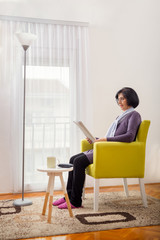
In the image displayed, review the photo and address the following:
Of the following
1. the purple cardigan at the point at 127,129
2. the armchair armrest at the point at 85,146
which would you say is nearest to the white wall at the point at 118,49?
the armchair armrest at the point at 85,146

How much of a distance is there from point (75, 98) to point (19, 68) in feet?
2.66

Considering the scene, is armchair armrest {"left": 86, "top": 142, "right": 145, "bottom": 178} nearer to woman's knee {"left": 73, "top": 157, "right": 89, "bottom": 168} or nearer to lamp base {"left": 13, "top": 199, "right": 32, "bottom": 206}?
woman's knee {"left": 73, "top": 157, "right": 89, "bottom": 168}

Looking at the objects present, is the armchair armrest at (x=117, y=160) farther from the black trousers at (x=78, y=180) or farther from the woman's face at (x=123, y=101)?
the woman's face at (x=123, y=101)

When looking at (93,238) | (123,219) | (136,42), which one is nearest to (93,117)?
(136,42)

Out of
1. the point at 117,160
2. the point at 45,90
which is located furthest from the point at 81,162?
the point at 45,90

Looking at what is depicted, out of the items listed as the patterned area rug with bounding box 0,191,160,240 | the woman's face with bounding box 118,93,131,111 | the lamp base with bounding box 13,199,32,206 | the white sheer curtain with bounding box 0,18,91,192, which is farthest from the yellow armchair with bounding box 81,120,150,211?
the white sheer curtain with bounding box 0,18,91,192

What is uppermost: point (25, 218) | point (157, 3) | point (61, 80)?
point (157, 3)

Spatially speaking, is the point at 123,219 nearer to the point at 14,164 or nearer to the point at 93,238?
the point at 93,238

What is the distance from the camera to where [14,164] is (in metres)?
3.71

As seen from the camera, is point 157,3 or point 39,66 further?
point 157,3

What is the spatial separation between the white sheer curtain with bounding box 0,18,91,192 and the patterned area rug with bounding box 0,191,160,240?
77 centimetres

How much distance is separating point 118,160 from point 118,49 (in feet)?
6.20

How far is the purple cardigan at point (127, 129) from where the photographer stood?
2.92m

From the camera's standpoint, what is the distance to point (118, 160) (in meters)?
2.90
